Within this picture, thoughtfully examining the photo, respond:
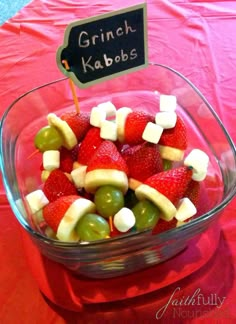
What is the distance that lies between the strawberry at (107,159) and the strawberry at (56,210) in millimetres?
57

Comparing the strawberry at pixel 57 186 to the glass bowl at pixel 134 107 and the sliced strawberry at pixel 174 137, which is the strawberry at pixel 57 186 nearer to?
the glass bowl at pixel 134 107

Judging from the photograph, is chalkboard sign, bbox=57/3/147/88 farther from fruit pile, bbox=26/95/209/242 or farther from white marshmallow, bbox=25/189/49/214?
white marshmallow, bbox=25/189/49/214

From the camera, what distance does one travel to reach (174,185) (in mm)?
572

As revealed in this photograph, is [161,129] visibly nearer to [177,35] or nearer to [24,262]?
[24,262]

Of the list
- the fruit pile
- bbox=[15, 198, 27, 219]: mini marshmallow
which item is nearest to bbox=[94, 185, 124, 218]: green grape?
the fruit pile

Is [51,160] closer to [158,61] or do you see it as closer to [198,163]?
[198,163]

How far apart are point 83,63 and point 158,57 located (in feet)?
1.57

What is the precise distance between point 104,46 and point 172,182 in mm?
227

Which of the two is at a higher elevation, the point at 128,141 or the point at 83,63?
the point at 83,63

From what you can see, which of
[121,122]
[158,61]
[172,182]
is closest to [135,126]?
[121,122]

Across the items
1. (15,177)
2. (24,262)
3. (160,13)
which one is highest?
(160,13)

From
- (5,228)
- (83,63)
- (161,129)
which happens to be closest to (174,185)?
(161,129)

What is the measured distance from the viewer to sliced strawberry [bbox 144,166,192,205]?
566mm

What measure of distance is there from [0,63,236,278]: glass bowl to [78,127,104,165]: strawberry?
0.39 feet
